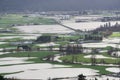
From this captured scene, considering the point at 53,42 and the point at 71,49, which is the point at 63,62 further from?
the point at 53,42

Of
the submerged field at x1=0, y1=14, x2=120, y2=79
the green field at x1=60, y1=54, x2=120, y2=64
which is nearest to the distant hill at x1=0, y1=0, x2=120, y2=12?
the submerged field at x1=0, y1=14, x2=120, y2=79

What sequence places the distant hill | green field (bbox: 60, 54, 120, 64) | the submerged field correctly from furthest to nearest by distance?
the distant hill
green field (bbox: 60, 54, 120, 64)
the submerged field

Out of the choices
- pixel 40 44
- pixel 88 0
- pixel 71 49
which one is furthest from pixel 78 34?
pixel 88 0

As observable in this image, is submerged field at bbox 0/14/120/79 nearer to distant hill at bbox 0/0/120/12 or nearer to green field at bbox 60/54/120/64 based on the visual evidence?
green field at bbox 60/54/120/64

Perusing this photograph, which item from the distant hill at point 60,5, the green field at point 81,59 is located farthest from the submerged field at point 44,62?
the distant hill at point 60,5

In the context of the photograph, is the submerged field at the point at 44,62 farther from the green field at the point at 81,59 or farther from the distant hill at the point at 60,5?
the distant hill at the point at 60,5

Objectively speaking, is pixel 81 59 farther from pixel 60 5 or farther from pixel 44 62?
pixel 60 5

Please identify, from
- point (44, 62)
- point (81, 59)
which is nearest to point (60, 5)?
point (81, 59)

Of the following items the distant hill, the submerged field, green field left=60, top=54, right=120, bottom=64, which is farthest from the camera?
the distant hill
